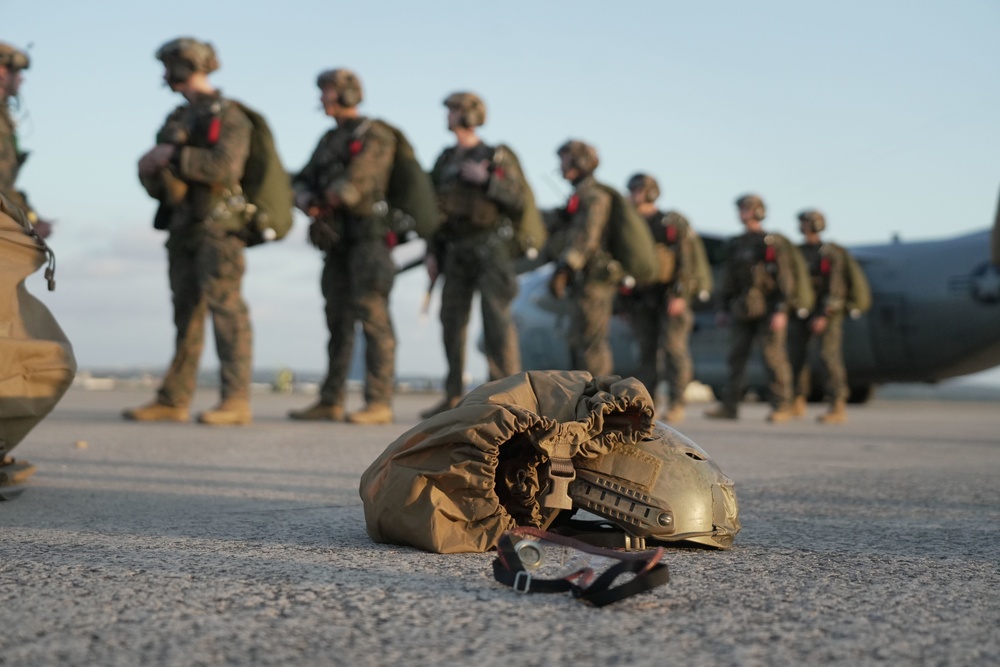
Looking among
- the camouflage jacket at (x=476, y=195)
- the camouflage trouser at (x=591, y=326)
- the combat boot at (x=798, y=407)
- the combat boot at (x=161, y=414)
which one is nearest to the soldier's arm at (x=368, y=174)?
the camouflage jacket at (x=476, y=195)

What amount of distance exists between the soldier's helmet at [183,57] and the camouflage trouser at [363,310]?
158 cm

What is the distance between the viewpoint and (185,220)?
22.0 ft

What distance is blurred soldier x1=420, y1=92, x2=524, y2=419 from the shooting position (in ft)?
24.3

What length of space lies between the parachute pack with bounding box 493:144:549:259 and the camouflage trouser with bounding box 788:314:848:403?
452 centimetres

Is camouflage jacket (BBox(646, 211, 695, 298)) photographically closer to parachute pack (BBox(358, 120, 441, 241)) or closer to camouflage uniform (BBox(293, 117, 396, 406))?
parachute pack (BBox(358, 120, 441, 241))

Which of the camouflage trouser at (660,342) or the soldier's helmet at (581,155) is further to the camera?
the camouflage trouser at (660,342)

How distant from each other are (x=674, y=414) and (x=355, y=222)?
143 inches

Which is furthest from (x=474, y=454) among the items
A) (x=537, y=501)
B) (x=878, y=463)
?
(x=878, y=463)

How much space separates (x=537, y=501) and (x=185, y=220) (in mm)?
4959

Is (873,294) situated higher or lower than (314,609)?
higher

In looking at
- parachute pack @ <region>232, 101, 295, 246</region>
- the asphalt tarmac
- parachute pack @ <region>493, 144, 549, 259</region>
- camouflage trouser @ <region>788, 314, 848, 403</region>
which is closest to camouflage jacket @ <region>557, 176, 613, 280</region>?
parachute pack @ <region>493, 144, 549, 259</region>

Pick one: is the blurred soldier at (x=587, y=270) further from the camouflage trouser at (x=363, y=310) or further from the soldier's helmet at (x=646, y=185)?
the camouflage trouser at (x=363, y=310)

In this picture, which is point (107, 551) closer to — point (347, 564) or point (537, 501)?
point (347, 564)

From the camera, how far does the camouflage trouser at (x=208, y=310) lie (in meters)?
6.54
